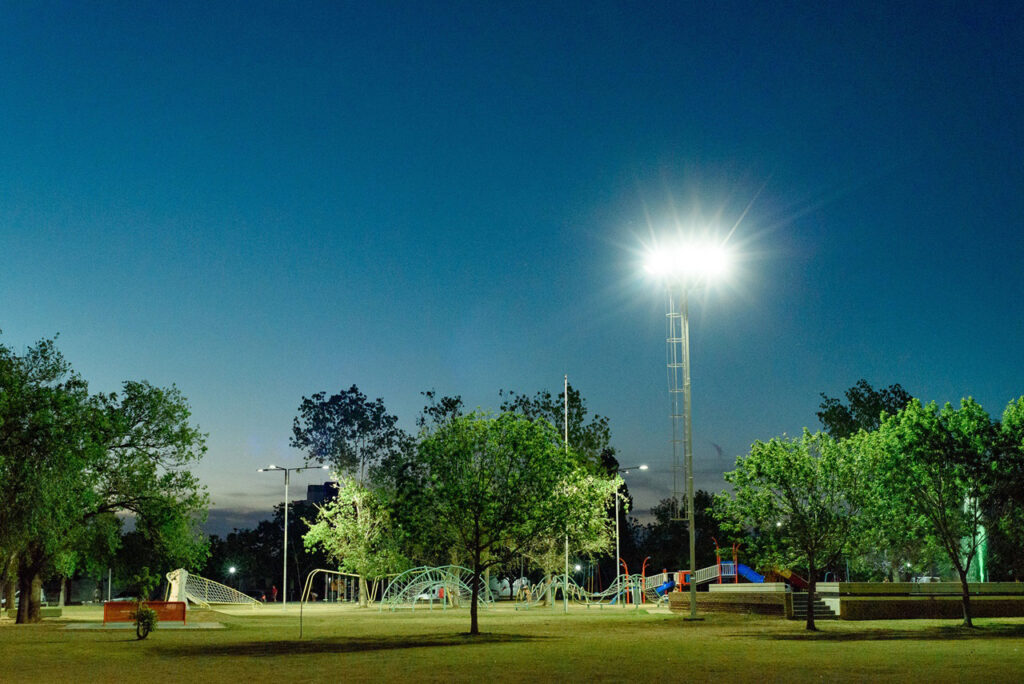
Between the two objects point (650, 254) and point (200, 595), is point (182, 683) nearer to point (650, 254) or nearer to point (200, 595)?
point (650, 254)

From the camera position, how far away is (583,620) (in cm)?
4234

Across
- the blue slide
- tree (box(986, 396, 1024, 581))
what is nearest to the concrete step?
tree (box(986, 396, 1024, 581))

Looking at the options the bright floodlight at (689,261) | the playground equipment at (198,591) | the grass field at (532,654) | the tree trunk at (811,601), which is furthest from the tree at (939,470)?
the playground equipment at (198,591)

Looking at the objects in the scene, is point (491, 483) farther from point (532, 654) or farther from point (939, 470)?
point (939, 470)

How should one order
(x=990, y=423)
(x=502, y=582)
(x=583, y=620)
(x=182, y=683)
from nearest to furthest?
1. (x=182, y=683)
2. (x=990, y=423)
3. (x=583, y=620)
4. (x=502, y=582)

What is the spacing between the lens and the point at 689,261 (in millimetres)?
37625

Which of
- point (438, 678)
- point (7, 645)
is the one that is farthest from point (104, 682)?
point (7, 645)

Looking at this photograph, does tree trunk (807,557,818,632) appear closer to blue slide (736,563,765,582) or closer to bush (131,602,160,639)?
bush (131,602,160,639)

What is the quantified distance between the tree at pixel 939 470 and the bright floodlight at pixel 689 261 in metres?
8.28

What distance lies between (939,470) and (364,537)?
4200 centimetres

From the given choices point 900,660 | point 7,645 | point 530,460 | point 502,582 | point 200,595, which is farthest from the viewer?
point 502,582

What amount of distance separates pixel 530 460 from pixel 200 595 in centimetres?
4241

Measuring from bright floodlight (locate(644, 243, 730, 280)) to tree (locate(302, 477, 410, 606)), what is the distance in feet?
110

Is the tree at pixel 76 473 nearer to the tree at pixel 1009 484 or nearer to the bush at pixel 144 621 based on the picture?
the bush at pixel 144 621
